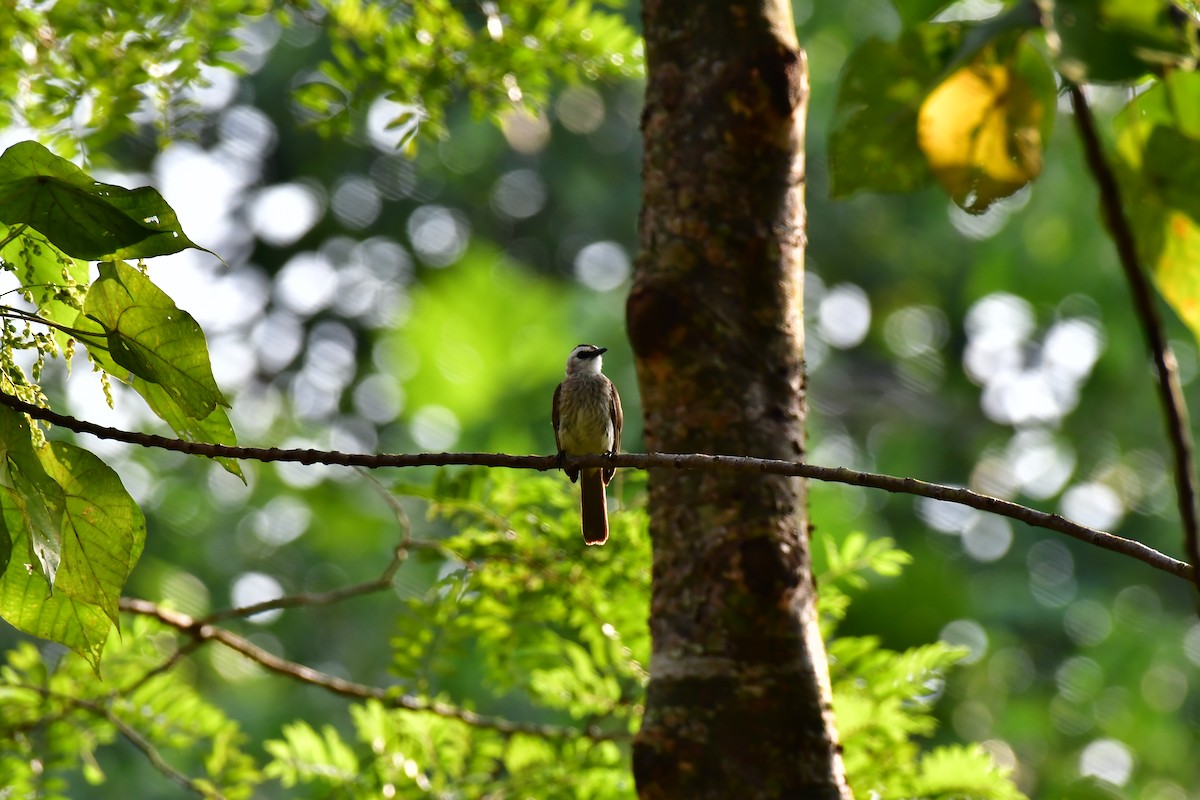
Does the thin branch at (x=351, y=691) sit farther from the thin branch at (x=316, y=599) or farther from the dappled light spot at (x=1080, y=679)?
the dappled light spot at (x=1080, y=679)

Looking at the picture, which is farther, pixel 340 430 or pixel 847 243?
pixel 847 243

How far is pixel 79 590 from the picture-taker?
1748mm

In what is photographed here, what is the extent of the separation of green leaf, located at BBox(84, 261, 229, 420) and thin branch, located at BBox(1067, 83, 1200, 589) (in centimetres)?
135

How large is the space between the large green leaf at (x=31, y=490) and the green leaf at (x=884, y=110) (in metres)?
1.20

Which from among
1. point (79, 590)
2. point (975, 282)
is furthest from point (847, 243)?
point (79, 590)

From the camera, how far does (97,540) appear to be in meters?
1.76

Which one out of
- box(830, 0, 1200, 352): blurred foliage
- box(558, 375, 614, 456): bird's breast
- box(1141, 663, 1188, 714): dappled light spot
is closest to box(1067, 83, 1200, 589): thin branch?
box(830, 0, 1200, 352): blurred foliage

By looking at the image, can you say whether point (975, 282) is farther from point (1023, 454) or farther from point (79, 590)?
point (79, 590)

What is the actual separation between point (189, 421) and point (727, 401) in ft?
3.96

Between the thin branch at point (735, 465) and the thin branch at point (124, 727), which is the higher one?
the thin branch at point (735, 465)

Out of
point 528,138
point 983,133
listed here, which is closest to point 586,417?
point 983,133

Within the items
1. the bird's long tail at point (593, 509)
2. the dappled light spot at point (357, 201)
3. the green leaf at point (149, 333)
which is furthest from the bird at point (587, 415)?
the dappled light spot at point (357, 201)

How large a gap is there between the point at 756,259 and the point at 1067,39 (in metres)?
1.99

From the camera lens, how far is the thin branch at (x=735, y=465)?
1.66m
